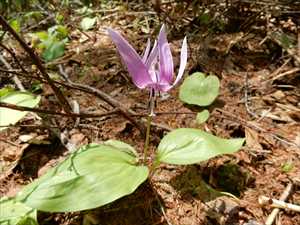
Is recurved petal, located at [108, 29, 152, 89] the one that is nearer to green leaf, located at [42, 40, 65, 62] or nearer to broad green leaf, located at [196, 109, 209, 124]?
broad green leaf, located at [196, 109, 209, 124]

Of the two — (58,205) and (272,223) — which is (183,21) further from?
(58,205)

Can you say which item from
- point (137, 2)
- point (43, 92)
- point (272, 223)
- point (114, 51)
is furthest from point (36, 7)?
point (272, 223)

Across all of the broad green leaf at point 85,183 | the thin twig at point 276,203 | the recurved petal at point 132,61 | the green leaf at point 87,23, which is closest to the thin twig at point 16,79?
the green leaf at point 87,23

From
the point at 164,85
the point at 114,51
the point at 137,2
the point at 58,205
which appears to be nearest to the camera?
the point at 58,205

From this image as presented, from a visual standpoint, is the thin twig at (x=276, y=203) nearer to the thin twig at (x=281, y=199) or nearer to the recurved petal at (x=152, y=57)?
the thin twig at (x=281, y=199)

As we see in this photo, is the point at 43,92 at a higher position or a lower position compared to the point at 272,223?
higher
